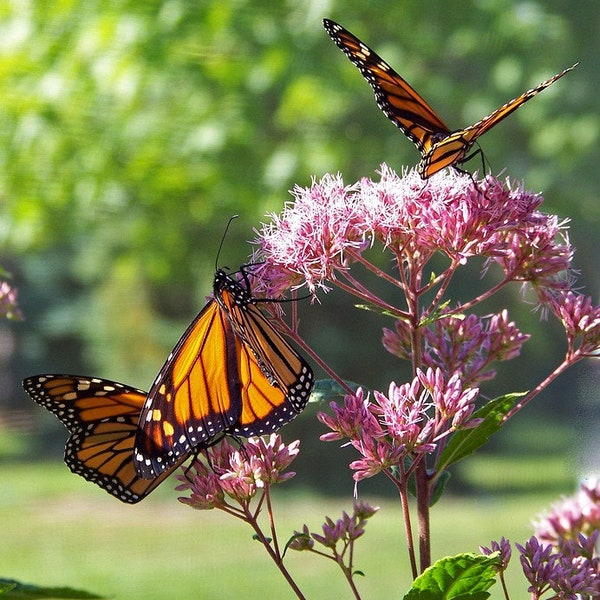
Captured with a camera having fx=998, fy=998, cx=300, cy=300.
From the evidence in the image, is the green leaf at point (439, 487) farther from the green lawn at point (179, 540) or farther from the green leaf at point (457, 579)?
the green lawn at point (179, 540)

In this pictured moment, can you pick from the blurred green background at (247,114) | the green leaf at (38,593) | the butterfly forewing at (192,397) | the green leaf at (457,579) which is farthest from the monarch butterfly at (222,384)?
the blurred green background at (247,114)

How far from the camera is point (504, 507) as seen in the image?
5273mm

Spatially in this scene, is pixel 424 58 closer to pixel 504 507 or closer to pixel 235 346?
pixel 504 507

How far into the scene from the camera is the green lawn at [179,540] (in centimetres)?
456

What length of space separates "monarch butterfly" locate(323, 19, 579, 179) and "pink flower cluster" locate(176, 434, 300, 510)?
0.29m

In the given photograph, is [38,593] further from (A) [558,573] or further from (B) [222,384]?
(A) [558,573]

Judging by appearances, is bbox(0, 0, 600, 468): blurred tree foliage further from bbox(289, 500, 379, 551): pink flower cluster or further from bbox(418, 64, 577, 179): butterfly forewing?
bbox(289, 500, 379, 551): pink flower cluster

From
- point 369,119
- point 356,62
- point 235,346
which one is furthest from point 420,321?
point 369,119

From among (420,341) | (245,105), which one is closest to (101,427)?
(420,341)

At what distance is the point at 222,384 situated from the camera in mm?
954

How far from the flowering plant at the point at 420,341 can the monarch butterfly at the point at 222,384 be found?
0.03 meters

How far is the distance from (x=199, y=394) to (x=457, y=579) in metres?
0.33

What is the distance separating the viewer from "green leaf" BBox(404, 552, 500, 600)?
692 mm

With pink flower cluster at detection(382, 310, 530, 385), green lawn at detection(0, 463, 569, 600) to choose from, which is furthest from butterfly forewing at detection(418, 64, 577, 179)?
green lawn at detection(0, 463, 569, 600)
